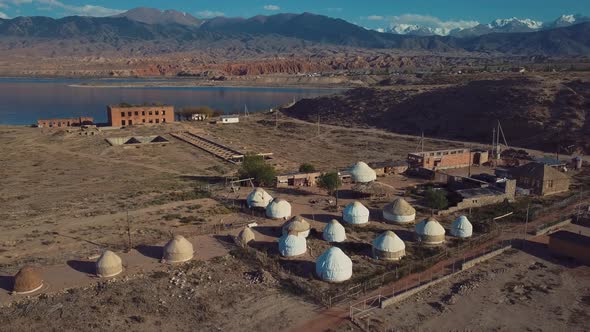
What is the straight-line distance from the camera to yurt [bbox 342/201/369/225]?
1321 inches

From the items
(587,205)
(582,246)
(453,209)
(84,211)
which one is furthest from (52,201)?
(587,205)

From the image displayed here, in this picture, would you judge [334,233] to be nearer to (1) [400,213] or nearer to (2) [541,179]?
(1) [400,213]

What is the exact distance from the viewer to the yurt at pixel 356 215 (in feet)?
110

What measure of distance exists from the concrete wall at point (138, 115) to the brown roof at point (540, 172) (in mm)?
61785

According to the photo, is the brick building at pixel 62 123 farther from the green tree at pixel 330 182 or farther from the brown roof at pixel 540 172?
the brown roof at pixel 540 172

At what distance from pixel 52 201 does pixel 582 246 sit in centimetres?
3801

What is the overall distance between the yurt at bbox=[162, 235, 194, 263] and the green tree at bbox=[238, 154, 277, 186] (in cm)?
1703

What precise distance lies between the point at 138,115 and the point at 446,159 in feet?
180

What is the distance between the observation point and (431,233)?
3042 centimetres

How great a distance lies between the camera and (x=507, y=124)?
3088 inches

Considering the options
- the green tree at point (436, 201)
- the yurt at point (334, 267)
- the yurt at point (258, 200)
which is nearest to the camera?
the yurt at point (334, 267)

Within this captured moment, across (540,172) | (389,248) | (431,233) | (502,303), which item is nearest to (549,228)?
(431,233)

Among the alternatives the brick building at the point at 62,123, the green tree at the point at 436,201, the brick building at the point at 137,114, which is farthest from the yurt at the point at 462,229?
the brick building at the point at 62,123

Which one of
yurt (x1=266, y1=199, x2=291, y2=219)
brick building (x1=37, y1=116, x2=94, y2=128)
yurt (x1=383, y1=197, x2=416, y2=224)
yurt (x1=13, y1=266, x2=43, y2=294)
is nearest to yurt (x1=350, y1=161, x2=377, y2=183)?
yurt (x1=383, y1=197, x2=416, y2=224)
